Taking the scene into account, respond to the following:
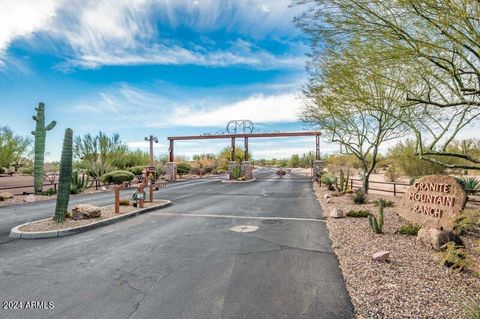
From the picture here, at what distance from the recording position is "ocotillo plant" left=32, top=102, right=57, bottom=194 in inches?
746

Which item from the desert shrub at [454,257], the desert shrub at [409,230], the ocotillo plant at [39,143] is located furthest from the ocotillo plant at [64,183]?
the ocotillo plant at [39,143]

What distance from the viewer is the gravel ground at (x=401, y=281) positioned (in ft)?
12.9

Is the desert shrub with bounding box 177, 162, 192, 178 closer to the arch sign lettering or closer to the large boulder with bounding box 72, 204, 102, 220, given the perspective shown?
the large boulder with bounding box 72, 204, 102, 220

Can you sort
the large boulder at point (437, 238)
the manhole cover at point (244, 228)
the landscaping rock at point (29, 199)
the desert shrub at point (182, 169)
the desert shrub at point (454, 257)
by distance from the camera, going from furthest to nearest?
the desert shrub at point (182, 169)
the landscaping rock at point (29, 199)
the manhole cover at point (244, 228)
the large boulder at point (437, 238)
the desert shrub at point (454, 257)

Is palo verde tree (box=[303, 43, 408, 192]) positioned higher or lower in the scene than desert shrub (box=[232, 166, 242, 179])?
higher

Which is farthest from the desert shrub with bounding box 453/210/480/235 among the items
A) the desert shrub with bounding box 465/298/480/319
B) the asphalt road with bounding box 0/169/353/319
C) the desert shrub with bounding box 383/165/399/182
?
the desert shrub with bounding box 383/165/399/182

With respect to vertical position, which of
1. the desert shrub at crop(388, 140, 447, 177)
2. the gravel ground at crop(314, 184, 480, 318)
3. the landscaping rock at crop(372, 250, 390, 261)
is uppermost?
the desert shrub at crop(388, 140, 447, 177)

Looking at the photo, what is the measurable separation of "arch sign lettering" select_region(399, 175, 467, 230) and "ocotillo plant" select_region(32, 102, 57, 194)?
20093 millimetres

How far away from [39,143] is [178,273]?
1852cm

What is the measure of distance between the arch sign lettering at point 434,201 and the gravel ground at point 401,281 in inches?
30.3

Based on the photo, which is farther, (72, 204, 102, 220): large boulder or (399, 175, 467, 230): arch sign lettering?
(72, 204, 102, 220): large boulder

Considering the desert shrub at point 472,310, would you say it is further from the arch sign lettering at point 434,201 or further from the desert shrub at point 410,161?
the desert shrub at point 410,161

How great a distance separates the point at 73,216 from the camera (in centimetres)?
1015

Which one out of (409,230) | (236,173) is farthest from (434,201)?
(236,173)
